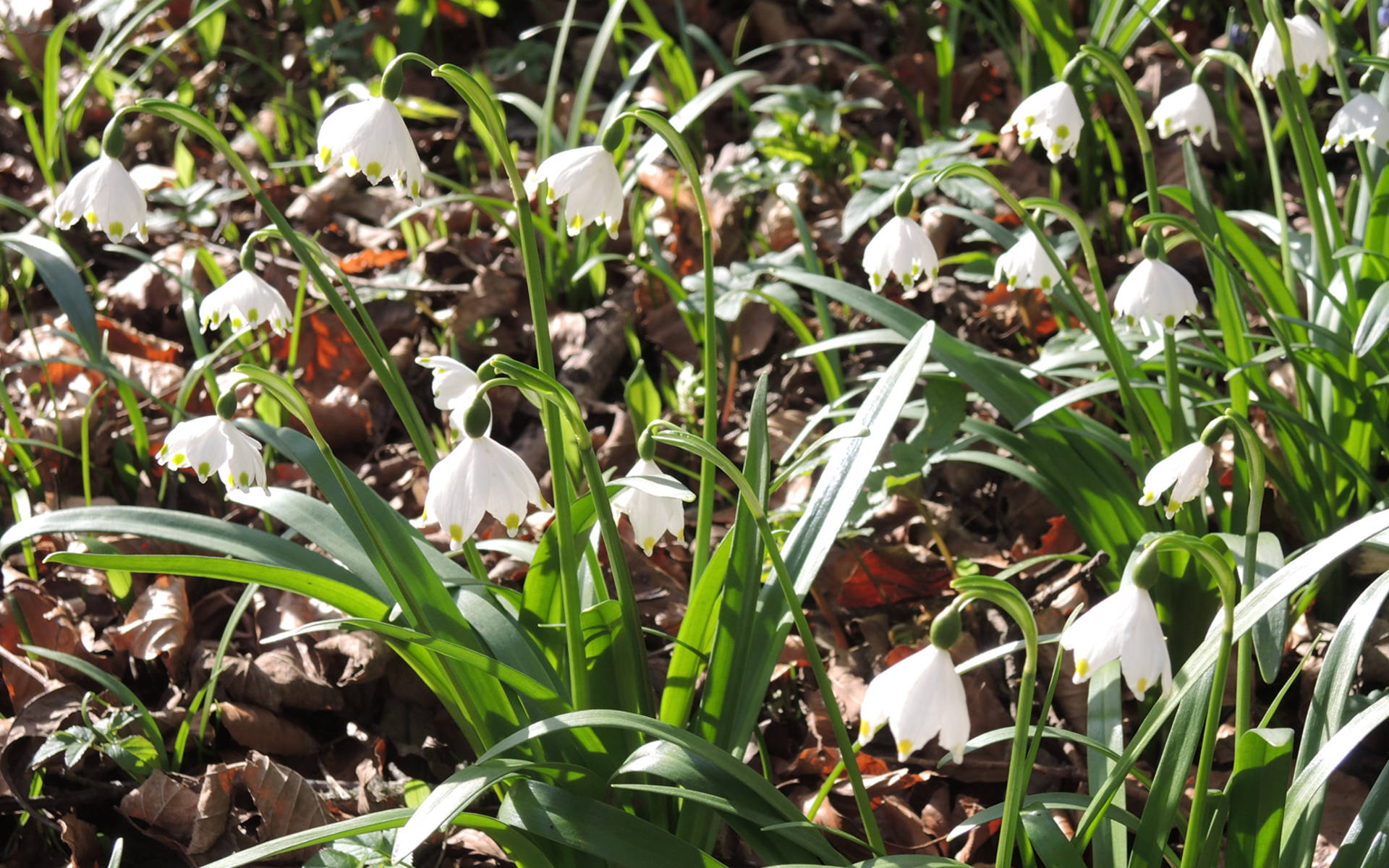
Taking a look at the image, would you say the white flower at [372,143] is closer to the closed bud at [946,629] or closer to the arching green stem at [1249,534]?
the closed bud at [946,629]

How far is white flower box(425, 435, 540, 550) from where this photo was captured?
1.09m

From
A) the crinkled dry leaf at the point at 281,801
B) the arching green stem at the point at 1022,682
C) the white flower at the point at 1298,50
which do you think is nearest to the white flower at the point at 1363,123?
the white flower at the point at 1298,50

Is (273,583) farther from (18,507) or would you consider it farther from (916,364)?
(18,507)

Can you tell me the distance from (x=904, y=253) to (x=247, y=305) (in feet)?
2.93

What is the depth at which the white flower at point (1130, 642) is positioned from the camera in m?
1.00

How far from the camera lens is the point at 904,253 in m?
1.53

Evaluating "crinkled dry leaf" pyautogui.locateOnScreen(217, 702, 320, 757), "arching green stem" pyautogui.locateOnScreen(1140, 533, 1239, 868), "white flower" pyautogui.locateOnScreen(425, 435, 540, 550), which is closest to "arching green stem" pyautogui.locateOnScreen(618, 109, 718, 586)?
"white flower" pyautogui.locateOnScreen(425, 435, 540, 550)

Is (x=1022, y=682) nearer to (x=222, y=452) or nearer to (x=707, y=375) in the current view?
(x=707, y=375)

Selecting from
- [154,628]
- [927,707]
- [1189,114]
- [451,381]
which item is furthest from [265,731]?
[1189,114]

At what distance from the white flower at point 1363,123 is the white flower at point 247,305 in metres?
1.62

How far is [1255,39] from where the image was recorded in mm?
3246

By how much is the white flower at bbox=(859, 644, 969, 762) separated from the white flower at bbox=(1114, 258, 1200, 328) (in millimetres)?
747

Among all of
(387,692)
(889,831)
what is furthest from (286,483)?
(889,831)

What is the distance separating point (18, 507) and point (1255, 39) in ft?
11.3
